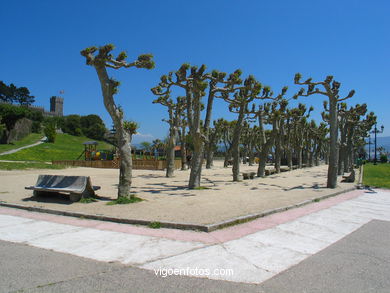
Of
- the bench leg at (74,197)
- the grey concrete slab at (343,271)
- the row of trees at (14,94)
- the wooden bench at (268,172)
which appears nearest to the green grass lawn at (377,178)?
the wooden bench at (268,172)

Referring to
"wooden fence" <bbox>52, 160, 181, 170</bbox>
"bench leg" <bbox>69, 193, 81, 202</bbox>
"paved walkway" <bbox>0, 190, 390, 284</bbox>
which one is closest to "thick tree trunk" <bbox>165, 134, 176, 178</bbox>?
"wooden fence" <bbox>52, 160, 181, 170</bbox>

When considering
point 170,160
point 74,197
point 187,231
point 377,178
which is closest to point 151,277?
point 187,231

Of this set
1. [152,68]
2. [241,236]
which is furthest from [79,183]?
[241,236]

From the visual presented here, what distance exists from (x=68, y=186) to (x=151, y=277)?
692cm

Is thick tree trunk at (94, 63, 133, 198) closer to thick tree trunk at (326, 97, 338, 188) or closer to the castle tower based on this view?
thick tree trunk at (326, 97, 338, 188)

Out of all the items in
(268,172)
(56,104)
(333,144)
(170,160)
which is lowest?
(268,172)

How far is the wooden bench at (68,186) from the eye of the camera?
9.52 m

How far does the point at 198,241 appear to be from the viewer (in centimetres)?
565

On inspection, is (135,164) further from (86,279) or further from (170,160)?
(86,279)

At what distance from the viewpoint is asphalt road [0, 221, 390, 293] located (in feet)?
12.1

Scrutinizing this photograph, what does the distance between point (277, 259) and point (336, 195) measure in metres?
9.25

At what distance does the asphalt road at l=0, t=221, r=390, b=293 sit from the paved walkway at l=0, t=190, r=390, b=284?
0.21 m

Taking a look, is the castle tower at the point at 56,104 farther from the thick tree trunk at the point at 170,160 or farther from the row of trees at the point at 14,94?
the thick tree trunk at the point at 170,160

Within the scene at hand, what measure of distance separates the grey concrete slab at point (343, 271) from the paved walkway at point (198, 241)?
19cm
